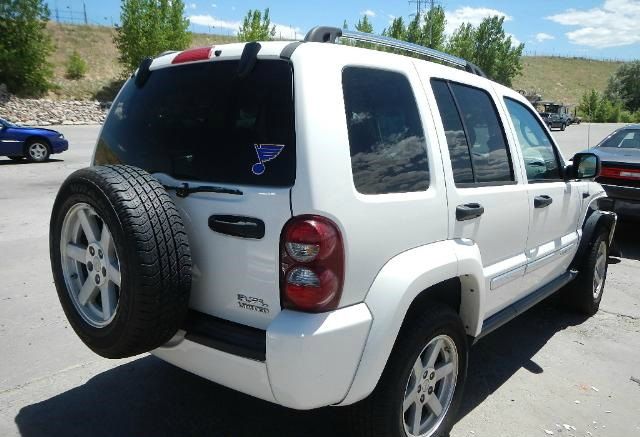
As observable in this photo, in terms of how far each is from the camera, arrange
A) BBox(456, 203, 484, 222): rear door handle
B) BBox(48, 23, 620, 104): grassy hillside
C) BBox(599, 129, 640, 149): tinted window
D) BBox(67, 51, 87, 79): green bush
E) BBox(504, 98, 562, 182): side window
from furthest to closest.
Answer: BBox(67, 51, 87, 79): green bush < BBox(48, 23, 620, 104): grassy hillside < BBox(599, 129, 640, 149): tinted window < BBox(504, 98, 562, 182): side window < BBox(456, 203, 484, 222): rear door handle

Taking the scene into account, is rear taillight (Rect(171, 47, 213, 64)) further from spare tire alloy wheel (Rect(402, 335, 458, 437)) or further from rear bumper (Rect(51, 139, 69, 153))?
rear bumper (Rect(51, 139, 69, 153))

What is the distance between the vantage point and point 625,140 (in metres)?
8.24

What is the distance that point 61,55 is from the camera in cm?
5628

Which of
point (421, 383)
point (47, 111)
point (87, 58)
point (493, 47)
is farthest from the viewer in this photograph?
point (493, 47)

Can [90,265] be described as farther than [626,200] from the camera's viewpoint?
No

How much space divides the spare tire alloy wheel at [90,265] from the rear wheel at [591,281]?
12.8 ft

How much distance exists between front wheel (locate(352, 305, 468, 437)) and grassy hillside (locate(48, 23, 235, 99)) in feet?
159

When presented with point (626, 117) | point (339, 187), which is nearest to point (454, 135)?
point (339, 187)

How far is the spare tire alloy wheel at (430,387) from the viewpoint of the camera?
8.31ft

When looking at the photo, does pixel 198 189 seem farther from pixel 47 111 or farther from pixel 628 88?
pixel 628 88

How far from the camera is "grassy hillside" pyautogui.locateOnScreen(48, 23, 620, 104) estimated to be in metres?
48.3

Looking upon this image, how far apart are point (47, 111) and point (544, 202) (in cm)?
4127

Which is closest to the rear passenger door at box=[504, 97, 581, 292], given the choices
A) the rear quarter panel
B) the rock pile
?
the rear quarter panel

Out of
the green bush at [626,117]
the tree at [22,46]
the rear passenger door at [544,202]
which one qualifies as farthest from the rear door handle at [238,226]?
the green bush at [626,117]
